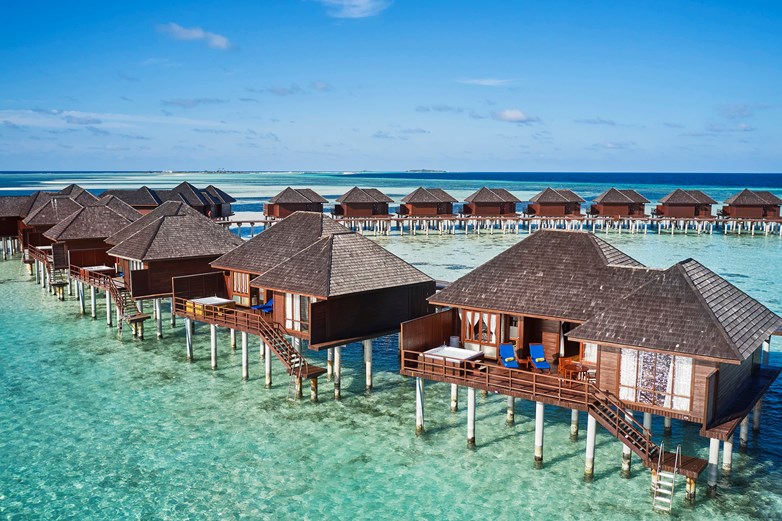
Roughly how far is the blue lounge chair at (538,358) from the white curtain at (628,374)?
2756 millimetres

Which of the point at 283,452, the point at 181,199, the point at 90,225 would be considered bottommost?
the point at 283,452

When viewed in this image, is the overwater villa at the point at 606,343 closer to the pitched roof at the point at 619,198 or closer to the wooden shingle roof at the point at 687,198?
the pitched roof at the point at 619,198

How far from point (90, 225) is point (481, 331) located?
Answer: 26.9 meters

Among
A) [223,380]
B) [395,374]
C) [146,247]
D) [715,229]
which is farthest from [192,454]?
[715,229]

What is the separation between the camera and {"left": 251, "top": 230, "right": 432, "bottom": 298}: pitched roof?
21453 mm


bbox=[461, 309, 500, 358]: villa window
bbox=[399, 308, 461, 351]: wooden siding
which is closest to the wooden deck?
bbox=[399, 308, 461, 351]: wooden siding

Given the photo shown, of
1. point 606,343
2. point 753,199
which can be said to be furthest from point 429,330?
point 753,199

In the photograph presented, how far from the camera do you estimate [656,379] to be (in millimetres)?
15367

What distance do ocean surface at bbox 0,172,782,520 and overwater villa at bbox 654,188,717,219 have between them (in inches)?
2062

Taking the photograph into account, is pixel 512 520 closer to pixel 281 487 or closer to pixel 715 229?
pixel 281 487

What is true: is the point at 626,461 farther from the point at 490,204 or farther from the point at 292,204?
the point at 490,204

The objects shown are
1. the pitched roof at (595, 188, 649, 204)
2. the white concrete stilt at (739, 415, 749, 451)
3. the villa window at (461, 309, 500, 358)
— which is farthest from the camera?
the pitched roof at (595, 188, 649, 204)

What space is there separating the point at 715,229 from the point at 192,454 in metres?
79.6

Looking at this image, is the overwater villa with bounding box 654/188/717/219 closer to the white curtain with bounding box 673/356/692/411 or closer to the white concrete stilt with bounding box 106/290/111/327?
the white concrete stilt with bounding box 106/290/111/327
